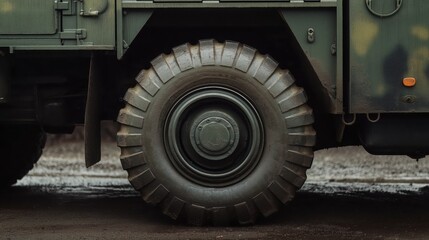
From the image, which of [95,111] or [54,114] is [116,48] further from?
[54,114]

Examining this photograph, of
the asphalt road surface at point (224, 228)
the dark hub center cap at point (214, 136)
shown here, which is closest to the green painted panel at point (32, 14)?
the dark hub center cap at point (214, 136)

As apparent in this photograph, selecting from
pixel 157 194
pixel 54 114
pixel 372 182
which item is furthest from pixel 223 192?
pixel 372 182

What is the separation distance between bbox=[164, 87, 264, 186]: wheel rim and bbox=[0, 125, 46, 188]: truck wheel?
2.20 meters

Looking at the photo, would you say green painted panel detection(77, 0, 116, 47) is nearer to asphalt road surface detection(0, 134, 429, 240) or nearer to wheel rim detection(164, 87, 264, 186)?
wheel rim detection(164, 87, 264, 186)

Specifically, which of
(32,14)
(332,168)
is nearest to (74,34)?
(32,14)

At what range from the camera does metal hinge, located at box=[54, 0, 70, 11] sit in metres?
5.91

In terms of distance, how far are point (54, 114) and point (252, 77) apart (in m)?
1.64

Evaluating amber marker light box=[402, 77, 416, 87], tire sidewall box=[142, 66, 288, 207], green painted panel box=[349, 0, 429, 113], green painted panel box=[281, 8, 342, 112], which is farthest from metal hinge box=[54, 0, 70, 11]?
amber marker light box=[402, 77, 416, 87]

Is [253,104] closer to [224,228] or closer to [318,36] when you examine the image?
[318,36]

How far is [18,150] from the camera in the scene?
25.9 ft

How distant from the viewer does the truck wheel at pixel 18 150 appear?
7.69m

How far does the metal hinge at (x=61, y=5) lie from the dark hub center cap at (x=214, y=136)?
46.0 inches

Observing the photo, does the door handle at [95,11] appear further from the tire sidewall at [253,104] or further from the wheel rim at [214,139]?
the wheel rim at [214,139]

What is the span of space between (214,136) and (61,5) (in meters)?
1.36
